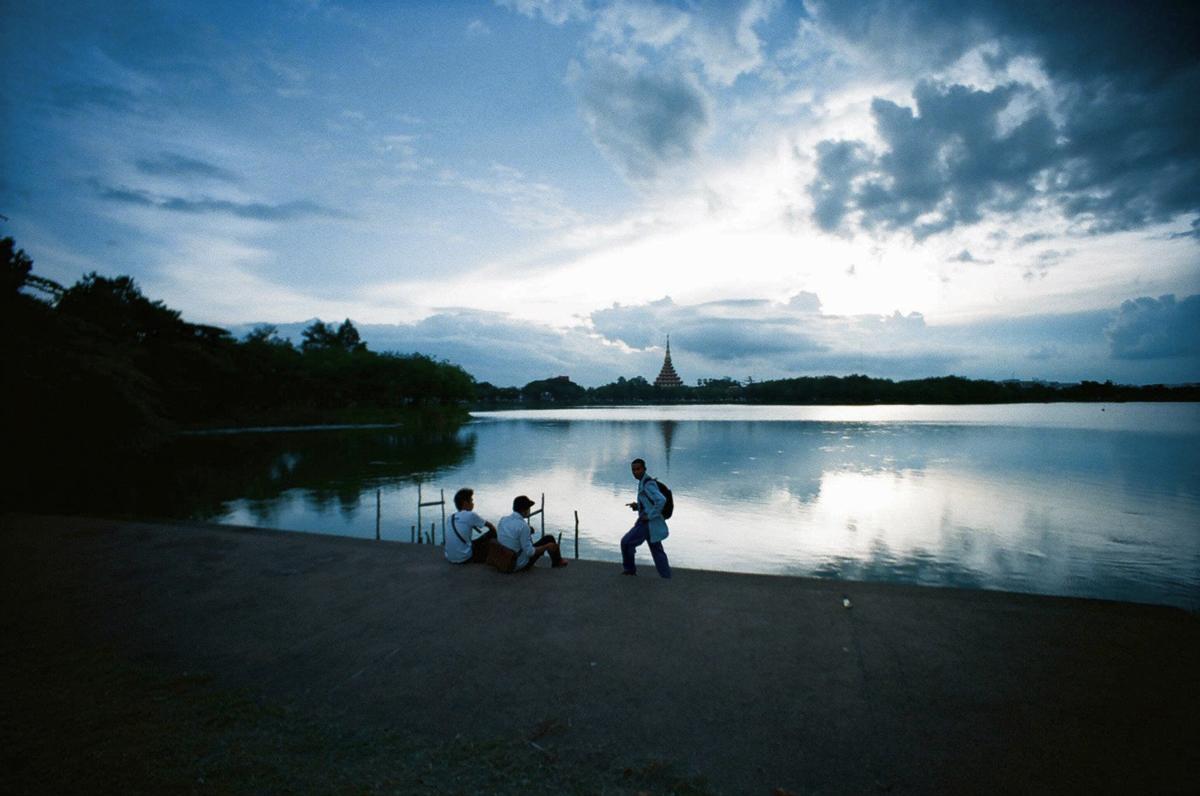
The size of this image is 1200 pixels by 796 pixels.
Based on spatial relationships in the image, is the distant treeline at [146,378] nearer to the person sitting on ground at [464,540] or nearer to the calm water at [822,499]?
the calm water at [822,499]

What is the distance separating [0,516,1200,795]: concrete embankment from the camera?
4.13m

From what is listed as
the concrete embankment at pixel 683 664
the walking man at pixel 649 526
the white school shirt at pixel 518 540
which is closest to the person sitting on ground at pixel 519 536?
Result: the white school shirt at pixel 518 540

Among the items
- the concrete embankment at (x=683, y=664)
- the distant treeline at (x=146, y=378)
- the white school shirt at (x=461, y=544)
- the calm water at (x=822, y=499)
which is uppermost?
the distant treeline at (x=146, y=378)

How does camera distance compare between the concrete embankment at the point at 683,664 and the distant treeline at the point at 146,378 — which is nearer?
the concrete embankment at the point at 683,664

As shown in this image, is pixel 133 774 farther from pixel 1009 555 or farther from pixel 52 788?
pixel 1009 555

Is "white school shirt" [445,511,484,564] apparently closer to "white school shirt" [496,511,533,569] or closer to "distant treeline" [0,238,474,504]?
"white school shirt" [496,511,533,569]

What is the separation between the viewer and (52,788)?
3.65 metres

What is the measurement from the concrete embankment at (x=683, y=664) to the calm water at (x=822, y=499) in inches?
356

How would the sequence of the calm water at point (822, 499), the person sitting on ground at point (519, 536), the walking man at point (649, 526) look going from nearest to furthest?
the walking man at point (649, 526)
the person sitting on ground at point (519, 536)
the calm water at point (822, 499)

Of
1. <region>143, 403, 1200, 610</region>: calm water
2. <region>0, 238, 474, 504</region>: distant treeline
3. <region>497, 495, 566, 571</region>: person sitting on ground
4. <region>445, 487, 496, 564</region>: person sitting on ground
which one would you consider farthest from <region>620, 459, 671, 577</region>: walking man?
<region>0, 238, 474, 504</region>: distant treeline

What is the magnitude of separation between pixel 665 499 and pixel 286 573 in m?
6.00

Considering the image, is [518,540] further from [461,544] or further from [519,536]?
[461,544]

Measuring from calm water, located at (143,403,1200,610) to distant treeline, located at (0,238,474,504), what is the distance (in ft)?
15.3

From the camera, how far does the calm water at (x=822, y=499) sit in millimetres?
17312
